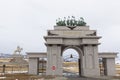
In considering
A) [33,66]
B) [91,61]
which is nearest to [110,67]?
[91,61]

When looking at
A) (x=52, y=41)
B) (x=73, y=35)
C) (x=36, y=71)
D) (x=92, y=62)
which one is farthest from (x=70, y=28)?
(x=36, y=71)

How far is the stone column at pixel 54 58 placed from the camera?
132 feet

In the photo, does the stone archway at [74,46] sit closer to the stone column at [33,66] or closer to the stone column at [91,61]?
the stone column at [91,61]

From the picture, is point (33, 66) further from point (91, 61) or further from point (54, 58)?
point (91, 61)

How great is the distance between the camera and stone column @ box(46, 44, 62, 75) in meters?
40.3

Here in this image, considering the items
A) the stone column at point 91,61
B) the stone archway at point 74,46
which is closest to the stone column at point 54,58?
the stone archway at point 74,46

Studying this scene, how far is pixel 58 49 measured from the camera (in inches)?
1607

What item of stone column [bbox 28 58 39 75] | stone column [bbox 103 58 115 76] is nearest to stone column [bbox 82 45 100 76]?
stone column [bbox 103 58 115 76]

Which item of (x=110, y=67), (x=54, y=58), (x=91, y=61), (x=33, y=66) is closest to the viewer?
(x=54, y=58)

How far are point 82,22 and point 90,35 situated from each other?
419cm

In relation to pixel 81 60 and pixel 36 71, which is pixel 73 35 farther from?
pixel 36 71

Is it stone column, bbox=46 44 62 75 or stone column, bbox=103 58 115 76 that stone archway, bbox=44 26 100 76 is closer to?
stone column, bbox=46 44 62 75

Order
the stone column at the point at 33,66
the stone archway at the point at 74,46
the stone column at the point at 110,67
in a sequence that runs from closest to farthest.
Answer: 1. the stone archway at the point at 74,46
2. the stone column at the point at 33,66
3. the stone column at the point at 110,67

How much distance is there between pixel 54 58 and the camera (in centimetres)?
4072
